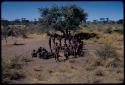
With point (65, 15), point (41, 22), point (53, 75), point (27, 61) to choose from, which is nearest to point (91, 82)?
point (53, 75)

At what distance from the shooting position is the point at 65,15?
2939cm

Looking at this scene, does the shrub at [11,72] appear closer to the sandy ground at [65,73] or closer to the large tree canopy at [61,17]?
the sandy ground at [65,73]

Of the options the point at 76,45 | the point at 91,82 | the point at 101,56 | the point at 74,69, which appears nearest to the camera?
the point at 91,82

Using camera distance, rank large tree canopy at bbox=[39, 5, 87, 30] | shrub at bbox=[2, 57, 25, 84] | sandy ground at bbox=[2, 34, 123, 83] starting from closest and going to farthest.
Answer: sandy ground at bbox=[2, 34, 123, 83] < shrub at bbox=[2, 57, 25, 84] < large tree canopy at bbox=[39, 5, 87, 30]

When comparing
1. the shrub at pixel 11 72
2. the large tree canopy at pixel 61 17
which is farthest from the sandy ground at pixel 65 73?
the large tree canopy at pixel 61 17

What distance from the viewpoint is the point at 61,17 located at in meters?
29.6

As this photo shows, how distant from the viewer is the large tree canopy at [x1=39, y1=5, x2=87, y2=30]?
1155 inches

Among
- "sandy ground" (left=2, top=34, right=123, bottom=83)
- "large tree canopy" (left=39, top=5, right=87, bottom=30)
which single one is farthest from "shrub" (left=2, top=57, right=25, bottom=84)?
"large tree canopy" (left=39, top=5, right=87, bottom=30)

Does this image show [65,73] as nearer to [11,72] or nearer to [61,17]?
[11,72]

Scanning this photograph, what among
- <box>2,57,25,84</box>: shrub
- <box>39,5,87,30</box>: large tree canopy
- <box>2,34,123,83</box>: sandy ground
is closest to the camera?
<box>2,34,123,83</box>: sandy ground

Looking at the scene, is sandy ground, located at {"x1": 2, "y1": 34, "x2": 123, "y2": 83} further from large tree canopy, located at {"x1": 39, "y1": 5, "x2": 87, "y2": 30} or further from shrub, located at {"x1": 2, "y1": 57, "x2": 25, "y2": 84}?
large tree canopy, located at {"x1": 39, "y1": 5, "x2": 87, "y2": 30}

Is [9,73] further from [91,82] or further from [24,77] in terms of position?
[91,82]

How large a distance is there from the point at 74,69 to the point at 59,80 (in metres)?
2.13

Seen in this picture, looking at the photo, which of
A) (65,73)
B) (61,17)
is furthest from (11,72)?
(61,17)
